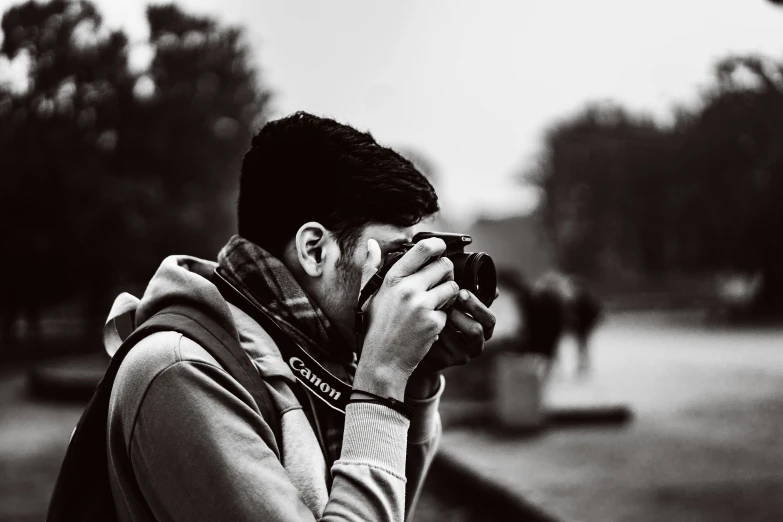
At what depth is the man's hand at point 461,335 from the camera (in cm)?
163

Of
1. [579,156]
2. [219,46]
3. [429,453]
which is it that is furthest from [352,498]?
[579,156]

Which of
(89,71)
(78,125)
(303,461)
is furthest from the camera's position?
(78,125)

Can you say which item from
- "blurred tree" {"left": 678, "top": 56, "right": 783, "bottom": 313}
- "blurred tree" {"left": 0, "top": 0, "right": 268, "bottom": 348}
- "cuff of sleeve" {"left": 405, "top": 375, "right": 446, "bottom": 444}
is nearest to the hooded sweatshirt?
"cuff of sleeve" {"left": 405, "top": 375, "right": 446, "bottom": 444}

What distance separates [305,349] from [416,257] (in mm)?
288

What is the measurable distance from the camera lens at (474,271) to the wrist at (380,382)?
0.30 meters

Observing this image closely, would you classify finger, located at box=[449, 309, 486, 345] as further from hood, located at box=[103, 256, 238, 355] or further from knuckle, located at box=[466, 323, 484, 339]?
hood, located at box=[103, 256, 238, 355]

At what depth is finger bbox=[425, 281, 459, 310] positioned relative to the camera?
4.88 ft

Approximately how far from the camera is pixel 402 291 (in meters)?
1.47

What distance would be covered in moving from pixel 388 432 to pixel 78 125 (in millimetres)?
13162

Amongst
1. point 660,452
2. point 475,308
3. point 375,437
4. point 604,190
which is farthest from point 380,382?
point 604,190

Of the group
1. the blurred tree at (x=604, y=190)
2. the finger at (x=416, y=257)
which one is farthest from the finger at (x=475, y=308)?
the blurred tree at (x=604, y=190)

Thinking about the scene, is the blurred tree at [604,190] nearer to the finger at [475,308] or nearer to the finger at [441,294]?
the finger at [475,308]

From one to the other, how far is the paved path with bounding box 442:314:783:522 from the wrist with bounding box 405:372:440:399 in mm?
4118

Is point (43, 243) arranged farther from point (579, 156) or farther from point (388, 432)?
point (579, 156)
